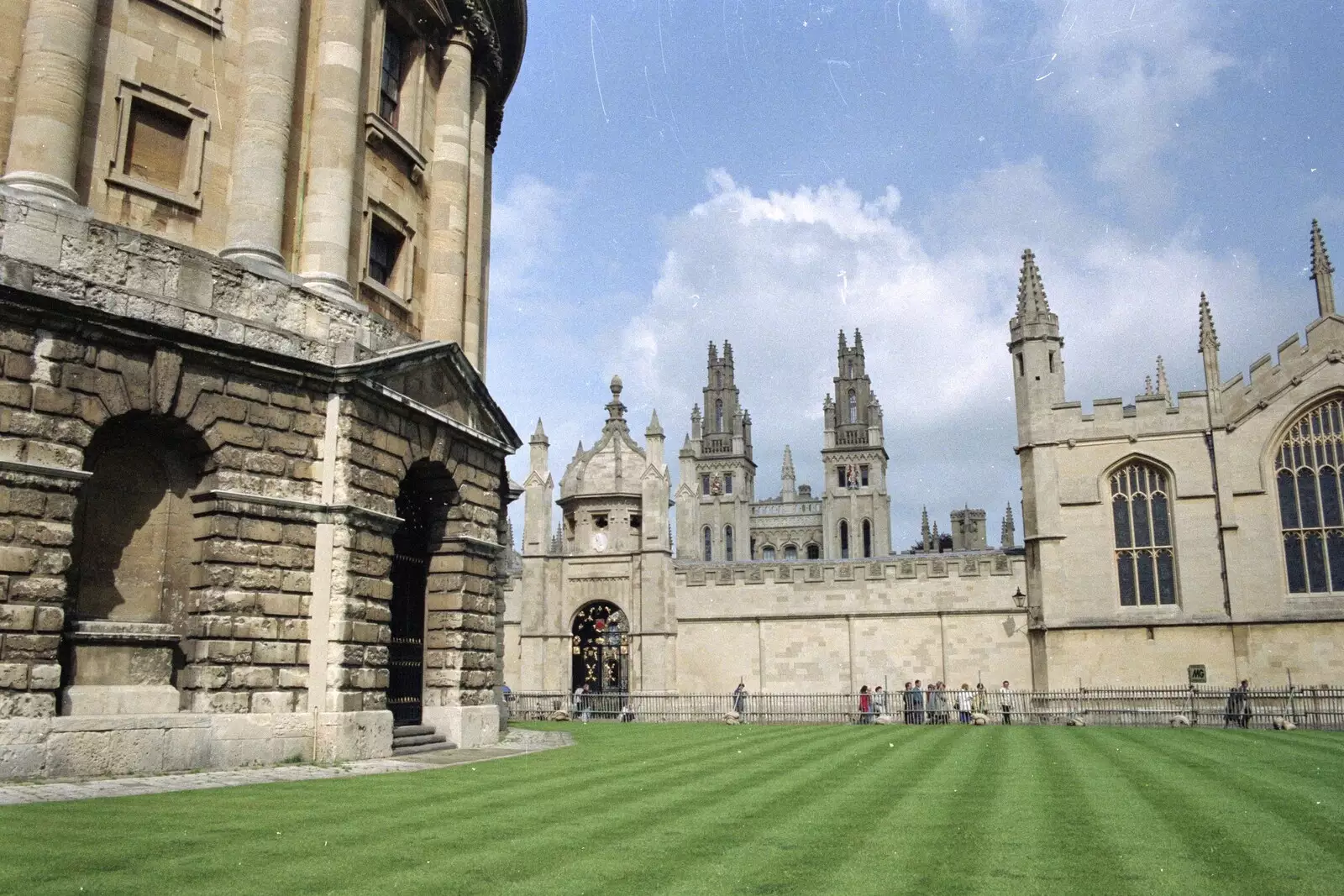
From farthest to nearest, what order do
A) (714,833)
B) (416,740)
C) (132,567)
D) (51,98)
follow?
1. (416,740)
2. (51,98)
3. (132,567)
4. (714,833)

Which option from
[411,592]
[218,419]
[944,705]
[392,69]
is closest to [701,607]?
[944,705]

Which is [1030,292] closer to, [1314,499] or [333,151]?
[1314,499]

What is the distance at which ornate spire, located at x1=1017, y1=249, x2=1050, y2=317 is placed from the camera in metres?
34.9

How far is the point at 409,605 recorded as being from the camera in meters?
18.4

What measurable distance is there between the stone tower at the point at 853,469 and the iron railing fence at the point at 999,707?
205 feet

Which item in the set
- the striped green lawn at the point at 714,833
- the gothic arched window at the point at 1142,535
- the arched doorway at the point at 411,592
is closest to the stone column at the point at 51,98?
the arched doorway at the point at 411,592

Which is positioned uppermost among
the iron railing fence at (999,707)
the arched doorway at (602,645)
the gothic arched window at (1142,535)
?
the gothic arched window at (1142,535)

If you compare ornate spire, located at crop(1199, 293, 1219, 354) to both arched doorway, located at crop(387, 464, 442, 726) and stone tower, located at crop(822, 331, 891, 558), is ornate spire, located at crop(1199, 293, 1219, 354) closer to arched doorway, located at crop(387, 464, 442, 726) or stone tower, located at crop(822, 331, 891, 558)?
arched doorway, located at crop(387, 464, 442, 726)

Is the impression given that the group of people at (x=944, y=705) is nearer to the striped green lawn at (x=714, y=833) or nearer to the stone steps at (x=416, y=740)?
the striped green lawn at (x=714, y=833)

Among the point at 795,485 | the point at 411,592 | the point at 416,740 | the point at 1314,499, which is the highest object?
the point at 795,485

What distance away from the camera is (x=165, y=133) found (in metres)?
15.9

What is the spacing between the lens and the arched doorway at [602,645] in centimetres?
3847

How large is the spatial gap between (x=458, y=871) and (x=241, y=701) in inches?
335

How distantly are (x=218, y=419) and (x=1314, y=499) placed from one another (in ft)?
103
